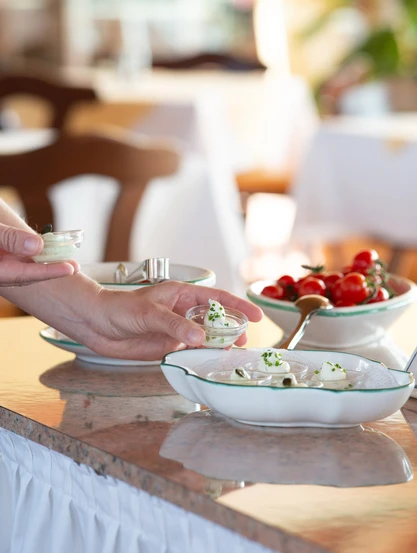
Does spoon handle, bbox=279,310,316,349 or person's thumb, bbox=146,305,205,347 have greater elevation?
person's thumb, bbox=146,305,205,347

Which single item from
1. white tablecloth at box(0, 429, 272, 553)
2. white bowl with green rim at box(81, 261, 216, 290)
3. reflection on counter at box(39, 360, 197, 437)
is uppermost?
white bowl with green rim at box(81, 261, 216, 290)

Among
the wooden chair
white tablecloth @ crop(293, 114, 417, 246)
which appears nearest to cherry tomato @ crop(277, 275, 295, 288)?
white tablecloth @ crop(293, 114, 417, 246)

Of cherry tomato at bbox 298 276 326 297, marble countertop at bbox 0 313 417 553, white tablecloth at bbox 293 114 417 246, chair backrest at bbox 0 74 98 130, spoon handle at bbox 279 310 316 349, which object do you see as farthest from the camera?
chair backrest at bbox 0 74 98 130

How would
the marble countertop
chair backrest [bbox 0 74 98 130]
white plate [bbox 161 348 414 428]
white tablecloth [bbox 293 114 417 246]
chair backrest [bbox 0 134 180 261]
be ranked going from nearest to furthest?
the marble countertop → white plate [bbox 161 348 414 428] → chair backrest [bbox 0 134 180 261] → white tablecloth [bbox 293 114 417 246] → chair backrest [bbox 0 74 98 130]

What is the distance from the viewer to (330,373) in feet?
2.89

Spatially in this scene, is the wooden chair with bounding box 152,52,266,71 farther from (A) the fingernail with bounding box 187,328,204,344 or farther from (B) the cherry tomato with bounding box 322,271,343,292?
(A) the fingernail with bounding box 187,328,204,344

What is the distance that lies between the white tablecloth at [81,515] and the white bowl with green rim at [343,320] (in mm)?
358

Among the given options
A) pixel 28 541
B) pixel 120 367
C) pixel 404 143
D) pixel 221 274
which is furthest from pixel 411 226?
pixel 28 541

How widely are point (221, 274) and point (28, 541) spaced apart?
1.98 meters

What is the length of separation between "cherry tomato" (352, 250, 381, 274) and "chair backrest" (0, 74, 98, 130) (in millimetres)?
2901

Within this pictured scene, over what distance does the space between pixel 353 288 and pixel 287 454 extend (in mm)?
367

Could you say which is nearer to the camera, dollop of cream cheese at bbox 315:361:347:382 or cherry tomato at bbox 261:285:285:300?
Answer: dollop of cream cheese at bbox 315:361:347:382

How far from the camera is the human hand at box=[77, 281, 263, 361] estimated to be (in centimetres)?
102

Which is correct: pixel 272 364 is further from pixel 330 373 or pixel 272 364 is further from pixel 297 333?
pixel 297 333
